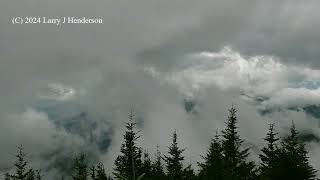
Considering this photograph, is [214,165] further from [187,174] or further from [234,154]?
[187,174]

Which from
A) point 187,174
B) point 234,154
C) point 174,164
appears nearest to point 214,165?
point 234,154

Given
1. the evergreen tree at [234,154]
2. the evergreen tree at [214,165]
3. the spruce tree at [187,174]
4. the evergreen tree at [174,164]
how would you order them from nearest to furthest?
the evergreen tree at [214,165] → the evergreen tree at [234,154] → the evergreen tree at [174,164] → the spruce tree at [187,174]

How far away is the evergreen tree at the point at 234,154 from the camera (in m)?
42.7

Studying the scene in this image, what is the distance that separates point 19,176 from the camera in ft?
185

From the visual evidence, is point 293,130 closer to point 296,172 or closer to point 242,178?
point 242,178

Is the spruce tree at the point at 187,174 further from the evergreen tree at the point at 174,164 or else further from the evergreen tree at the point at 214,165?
the evergreen tree at the point at 214,165

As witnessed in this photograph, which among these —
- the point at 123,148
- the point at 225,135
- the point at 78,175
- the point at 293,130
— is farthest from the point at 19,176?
the point at 293,130

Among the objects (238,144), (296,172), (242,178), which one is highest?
(238,144)

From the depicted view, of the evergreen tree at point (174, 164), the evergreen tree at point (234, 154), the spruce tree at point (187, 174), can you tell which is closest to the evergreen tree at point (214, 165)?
the evergreen tree at point (234, 154)

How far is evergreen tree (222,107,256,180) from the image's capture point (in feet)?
140

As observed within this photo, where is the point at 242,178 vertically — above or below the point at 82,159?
below

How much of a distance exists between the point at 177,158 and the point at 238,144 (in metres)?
8.39

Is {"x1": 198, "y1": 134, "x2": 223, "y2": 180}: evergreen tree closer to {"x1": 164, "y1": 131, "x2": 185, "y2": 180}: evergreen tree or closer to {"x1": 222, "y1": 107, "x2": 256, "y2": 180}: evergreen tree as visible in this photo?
{"x1": 222, "y1": 107, "x2": 256, "y2": 180}: evergreen tree

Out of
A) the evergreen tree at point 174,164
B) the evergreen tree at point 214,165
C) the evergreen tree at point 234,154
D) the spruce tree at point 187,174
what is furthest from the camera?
the spruce tree at point 187,174
